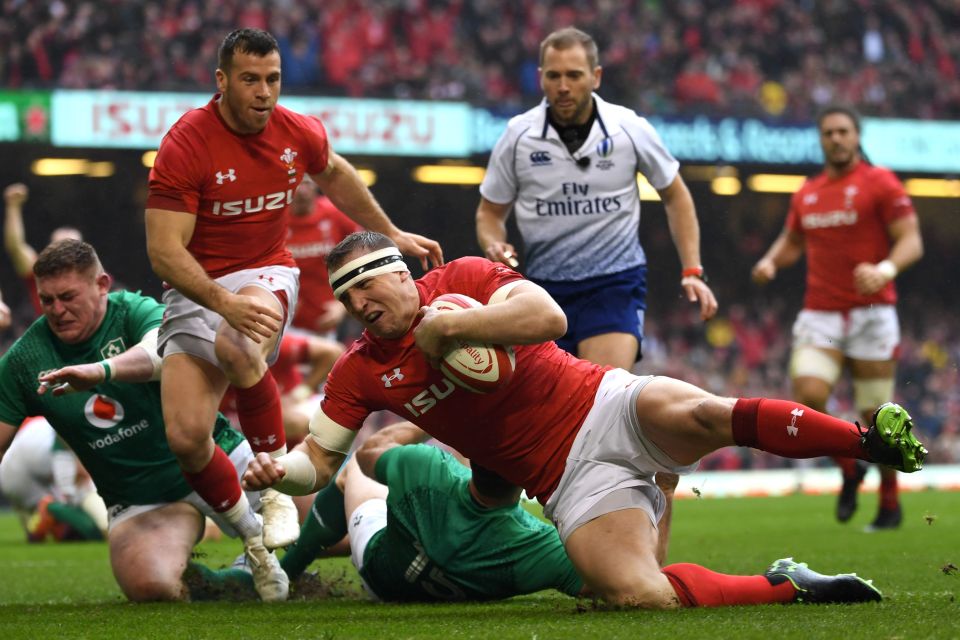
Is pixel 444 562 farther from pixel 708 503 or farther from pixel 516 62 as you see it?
pixel 516 62

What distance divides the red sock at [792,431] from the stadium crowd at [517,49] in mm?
15175

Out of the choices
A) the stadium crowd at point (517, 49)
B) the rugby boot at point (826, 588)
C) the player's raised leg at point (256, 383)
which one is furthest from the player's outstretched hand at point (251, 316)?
the stadium crowd at point (517, 49)

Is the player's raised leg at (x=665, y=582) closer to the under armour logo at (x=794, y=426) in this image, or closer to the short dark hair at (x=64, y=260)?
the under armour logo at (x=794, y=426)

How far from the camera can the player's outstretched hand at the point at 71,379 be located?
5.41m

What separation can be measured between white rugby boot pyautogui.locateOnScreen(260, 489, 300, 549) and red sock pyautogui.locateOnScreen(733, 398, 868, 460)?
1892 mm

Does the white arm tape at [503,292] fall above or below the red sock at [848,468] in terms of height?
above

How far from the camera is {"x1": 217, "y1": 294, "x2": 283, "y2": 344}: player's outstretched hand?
5.52 metres

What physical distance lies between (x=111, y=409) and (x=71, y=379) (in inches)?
33.9

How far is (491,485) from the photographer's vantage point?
207 inches

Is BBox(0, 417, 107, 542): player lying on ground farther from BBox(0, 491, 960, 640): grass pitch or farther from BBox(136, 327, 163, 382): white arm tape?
BBox(136, 327, 163, 382): white arm tape

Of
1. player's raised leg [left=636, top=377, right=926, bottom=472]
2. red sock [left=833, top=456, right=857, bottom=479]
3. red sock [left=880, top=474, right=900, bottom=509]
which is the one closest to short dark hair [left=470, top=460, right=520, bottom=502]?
player's raised leg [left=636, top=377, right=926, bottom=472]

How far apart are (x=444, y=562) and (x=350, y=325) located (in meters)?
17.4

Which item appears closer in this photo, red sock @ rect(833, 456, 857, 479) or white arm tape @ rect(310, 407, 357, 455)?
white arm tape @ rect(310, 407, 357, 455)

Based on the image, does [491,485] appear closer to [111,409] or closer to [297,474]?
[297,474]
